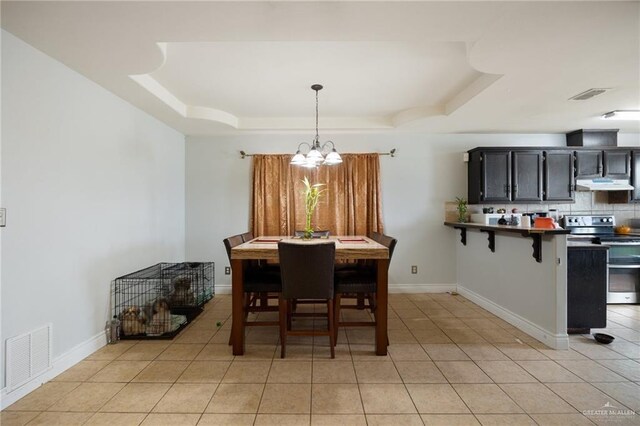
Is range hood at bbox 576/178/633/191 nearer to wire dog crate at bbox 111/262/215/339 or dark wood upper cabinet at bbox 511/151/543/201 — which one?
dark wood upper cabinet at bbox 511/151/543/201

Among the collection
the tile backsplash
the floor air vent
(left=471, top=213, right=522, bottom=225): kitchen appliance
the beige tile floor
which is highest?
the tile backsplash

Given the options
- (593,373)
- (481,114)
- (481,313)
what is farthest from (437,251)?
(593,373)

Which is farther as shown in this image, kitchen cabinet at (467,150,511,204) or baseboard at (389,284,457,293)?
baseboard at (389,284,457,293)

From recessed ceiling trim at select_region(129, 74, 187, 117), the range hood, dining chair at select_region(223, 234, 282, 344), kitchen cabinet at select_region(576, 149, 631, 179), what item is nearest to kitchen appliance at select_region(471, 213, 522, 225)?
the range hood

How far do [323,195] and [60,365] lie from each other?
3184mm

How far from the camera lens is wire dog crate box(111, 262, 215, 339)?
109 inches

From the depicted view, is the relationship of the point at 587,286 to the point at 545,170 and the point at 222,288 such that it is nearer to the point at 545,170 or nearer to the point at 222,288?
the point at 545,170

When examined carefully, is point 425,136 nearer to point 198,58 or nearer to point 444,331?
point 444,331

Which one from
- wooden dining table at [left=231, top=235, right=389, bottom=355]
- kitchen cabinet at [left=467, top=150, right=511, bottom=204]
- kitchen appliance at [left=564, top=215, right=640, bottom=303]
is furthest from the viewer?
kitchen cabinet at [left=467, top=150, right=511, bottom=204]

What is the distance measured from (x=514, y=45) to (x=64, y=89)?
3.27 metres

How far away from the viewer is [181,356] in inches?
95.7

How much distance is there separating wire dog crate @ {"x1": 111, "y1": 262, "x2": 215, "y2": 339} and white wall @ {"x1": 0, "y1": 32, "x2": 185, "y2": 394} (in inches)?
6.1

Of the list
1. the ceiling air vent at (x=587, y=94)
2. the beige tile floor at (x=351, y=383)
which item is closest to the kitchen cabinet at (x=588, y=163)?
the ceiling air vent at (x=587, y=94)

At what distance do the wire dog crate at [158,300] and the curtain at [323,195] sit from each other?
1.16 meters
